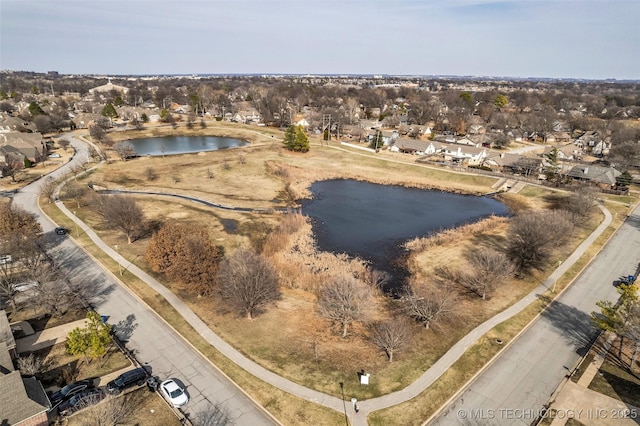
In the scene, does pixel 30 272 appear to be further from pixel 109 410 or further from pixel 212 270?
pixel 109 410

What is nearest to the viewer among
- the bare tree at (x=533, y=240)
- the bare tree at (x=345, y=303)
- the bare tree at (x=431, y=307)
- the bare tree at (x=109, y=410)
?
the bare tree at (x=109, y=410)

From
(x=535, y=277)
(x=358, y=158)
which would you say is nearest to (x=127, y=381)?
(x=535, y=277)

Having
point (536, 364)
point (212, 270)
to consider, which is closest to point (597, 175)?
point (536, 364)

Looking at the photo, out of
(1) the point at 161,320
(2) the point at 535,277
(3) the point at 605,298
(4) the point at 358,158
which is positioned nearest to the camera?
(1) the point at 161,320

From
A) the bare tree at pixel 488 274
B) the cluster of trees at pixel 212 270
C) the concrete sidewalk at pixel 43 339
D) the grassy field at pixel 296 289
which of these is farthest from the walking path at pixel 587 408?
the concrete sidewalk at pixel 43 339

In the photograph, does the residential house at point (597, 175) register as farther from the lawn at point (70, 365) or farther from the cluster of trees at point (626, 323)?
the lawn at point (70, 365)

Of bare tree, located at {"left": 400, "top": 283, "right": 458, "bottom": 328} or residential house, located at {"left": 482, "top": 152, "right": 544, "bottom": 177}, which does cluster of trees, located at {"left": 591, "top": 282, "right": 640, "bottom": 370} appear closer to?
bare tree, located at {"left": 400, "top": 283, "right": 458, "bottom": 328}

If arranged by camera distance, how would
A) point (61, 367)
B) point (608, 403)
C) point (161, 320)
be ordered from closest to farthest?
point (608, 403) < point (61, 367) < point (161, 320)

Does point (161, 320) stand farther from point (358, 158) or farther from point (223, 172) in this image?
point (358, 158)
